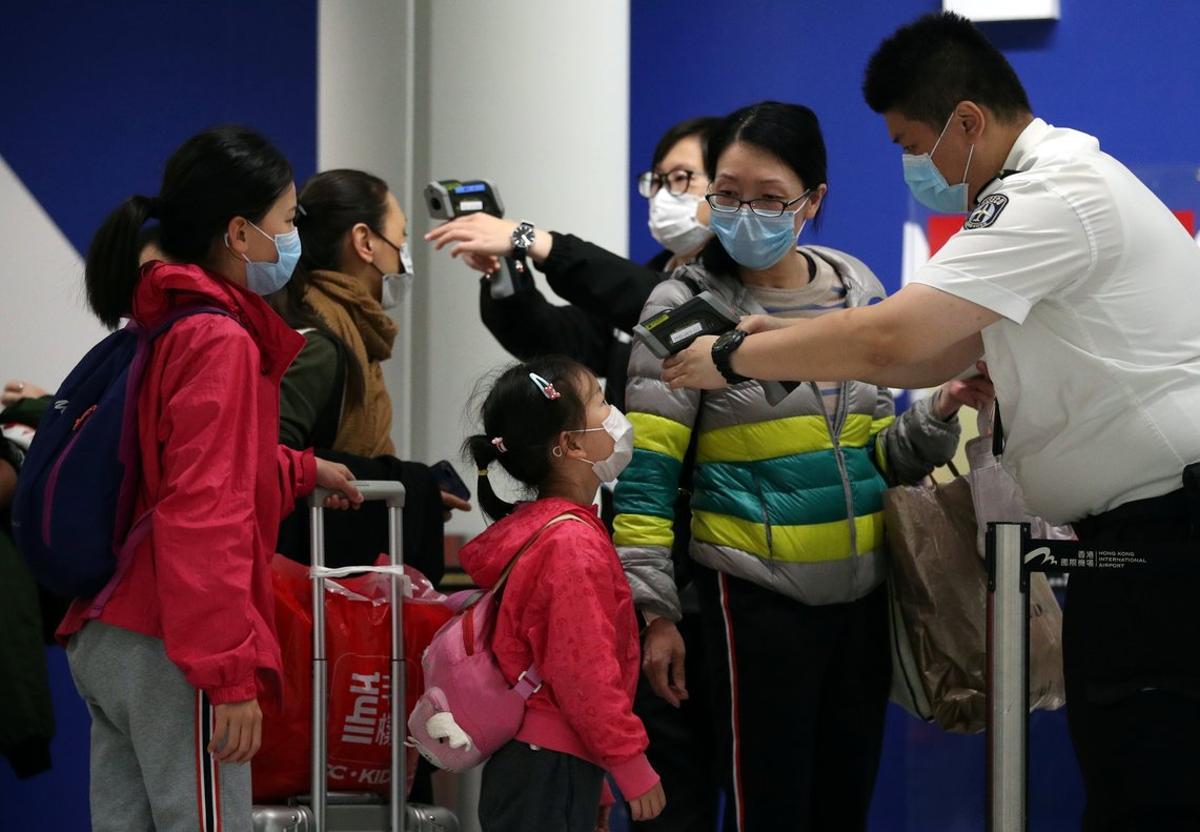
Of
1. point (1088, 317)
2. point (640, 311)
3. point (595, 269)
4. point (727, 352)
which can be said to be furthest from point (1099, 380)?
point (595, 269)

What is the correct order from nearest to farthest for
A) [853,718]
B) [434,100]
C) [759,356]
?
1. [759,356]
2. [853,718]
3. [434,100]

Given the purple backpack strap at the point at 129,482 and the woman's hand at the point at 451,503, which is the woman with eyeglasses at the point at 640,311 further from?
the purple backpack strap at the point at 129,482

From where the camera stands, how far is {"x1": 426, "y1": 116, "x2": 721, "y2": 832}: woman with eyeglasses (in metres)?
3.06

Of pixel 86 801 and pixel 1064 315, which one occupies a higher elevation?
pixel 1064 315

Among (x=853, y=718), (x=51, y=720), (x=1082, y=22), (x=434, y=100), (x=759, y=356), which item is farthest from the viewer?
(x=434, y=100)

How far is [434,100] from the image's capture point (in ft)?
14.8

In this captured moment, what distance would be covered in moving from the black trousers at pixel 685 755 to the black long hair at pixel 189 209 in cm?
119

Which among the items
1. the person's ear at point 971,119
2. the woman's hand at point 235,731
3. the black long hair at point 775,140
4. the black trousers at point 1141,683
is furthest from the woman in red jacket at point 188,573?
the black trousers at point 1141,683

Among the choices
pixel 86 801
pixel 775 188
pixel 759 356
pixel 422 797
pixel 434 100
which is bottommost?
pixel 86 801

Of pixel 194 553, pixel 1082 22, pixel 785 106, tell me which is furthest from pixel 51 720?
pixel 1082 22

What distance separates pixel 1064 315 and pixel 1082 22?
214 centimetres

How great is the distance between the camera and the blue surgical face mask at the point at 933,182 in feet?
8.42

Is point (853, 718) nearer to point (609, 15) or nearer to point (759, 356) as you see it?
point (759, 356)

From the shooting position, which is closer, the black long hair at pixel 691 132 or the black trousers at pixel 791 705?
the black trousers at pixel 791 705
